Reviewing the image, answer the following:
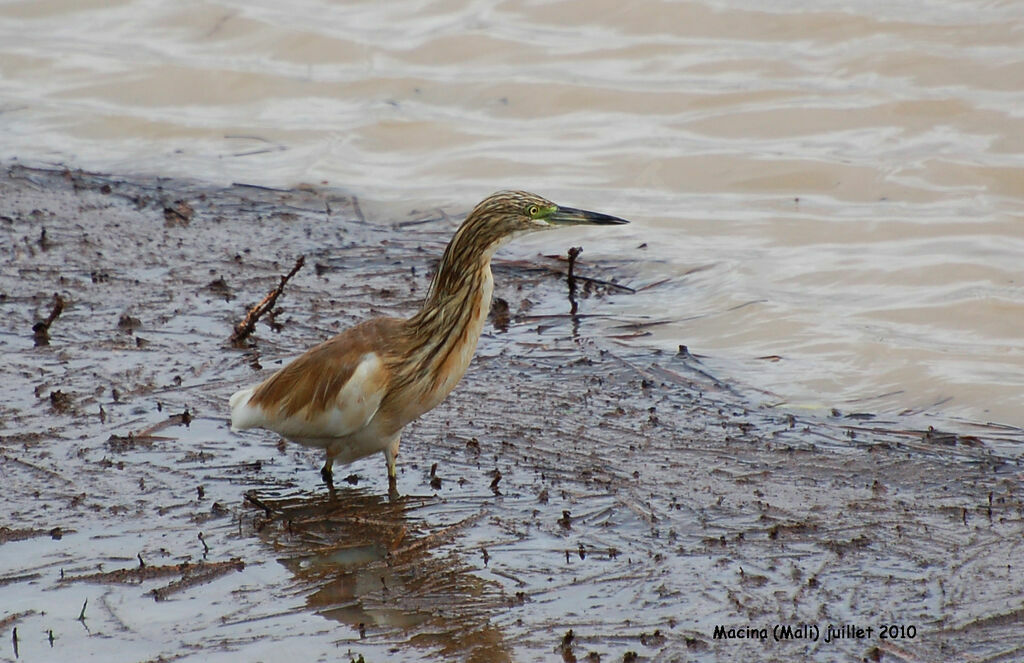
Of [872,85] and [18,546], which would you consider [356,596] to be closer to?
[18,546]

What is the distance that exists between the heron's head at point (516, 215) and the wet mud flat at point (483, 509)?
0.87 metres

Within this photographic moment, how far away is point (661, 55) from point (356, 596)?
8578 mm

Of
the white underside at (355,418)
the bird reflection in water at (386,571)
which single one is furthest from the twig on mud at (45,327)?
the bird reflection in water at (386,571)

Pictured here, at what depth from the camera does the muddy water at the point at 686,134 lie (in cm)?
710

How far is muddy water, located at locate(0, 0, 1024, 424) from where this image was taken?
23.3 feet

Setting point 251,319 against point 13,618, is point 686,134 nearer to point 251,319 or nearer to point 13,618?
point 251,319

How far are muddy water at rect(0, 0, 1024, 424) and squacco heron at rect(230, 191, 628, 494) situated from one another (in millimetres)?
1626

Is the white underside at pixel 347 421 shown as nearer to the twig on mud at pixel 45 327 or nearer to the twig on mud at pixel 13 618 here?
the twig on mud at pixel 13 618

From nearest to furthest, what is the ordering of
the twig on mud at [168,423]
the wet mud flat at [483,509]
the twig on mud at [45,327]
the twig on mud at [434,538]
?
the wet mud flat at [483,509] < the twig on mud at [434,538] < the twig on mud at [168,423] < the twig on mud at [45,327]

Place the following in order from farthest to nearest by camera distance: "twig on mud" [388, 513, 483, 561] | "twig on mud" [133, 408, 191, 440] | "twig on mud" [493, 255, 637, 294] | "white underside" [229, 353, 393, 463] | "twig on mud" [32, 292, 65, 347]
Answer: "twig on mud" [493, 255, 637, 294] < "twig on mud" [32, 292, 65, 347] < "twig on mud" [133, 408, 191, 440] < "white underside" [229, 353, 393, 463] < "twig on mud" [388, 513, 483, 561]

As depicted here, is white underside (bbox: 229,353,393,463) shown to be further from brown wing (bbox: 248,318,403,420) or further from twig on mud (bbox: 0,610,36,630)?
twig on mud (bbox: 0,610,36,630)

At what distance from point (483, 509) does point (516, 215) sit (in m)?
1.32

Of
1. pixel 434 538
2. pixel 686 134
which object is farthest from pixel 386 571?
pixel 686 134

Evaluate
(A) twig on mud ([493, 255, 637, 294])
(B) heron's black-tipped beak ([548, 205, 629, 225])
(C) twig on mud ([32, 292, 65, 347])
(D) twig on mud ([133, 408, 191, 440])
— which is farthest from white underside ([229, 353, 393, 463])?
(A) twig on mud ([493, 255, 637, 294])
